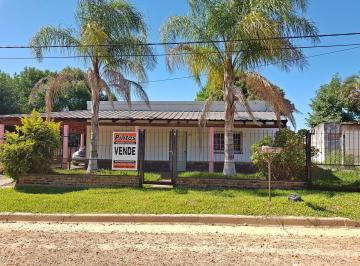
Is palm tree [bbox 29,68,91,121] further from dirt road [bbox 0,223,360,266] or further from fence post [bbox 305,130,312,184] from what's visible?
fence post [bbox 305,130,312,184]

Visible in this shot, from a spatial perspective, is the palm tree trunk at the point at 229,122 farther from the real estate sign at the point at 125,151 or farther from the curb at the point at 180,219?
the curb at the point at 180,219

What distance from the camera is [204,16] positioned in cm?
1448

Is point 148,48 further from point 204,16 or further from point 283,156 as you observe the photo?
point 283,156

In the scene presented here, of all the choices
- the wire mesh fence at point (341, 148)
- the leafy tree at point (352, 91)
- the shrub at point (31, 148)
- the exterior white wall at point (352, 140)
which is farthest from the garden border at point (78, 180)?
the leafy tree at point (352, 91)

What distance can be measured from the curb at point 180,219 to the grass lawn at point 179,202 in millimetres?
381

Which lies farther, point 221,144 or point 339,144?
point 339,144

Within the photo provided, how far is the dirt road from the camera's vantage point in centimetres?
611

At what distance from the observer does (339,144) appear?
23594mm

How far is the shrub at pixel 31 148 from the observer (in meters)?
12.8

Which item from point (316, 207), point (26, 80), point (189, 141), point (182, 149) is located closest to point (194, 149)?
point (189, 141)

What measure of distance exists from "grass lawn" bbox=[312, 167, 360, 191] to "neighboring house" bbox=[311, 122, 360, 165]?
1548 millimetres

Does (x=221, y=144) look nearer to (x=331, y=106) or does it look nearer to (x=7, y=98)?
(x=331, y=106)

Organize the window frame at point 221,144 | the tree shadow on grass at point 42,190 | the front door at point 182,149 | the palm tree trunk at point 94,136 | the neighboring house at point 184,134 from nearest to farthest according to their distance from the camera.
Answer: the tree shadow on grass at point 42,190 → the palm tree trunk at point 94,136 → the neighboring house at point 184,134 → the front door at point 182,149 → the window frame at point 221,144

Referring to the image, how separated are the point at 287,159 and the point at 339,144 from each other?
12275 millimetres
